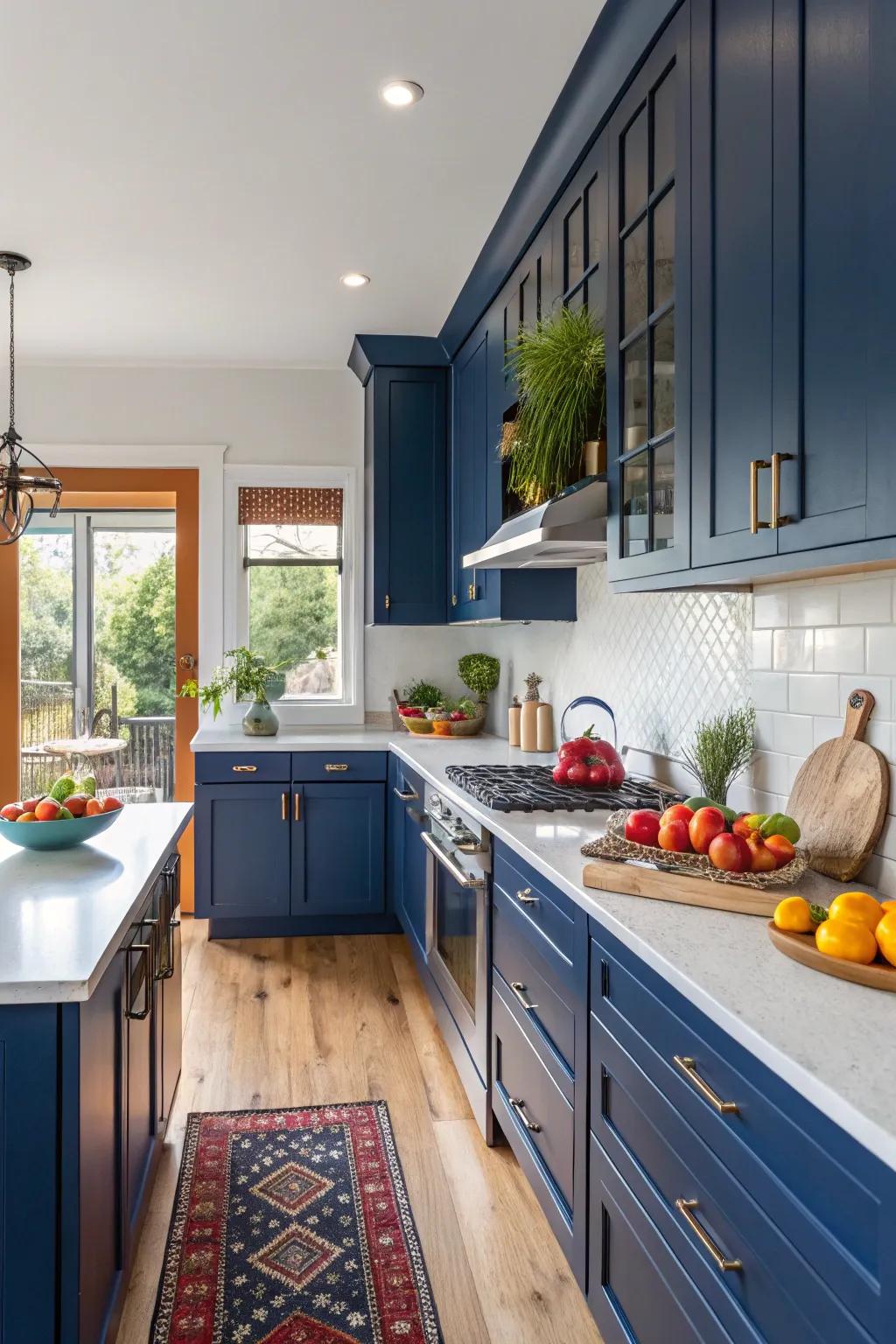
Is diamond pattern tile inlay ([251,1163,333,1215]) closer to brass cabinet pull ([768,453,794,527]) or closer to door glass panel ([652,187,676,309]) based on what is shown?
brass cabinet pull ([768,453,794,527])

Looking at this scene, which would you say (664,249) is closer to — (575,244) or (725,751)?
(575,244)

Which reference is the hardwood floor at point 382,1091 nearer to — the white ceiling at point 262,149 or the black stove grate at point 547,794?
the black stove grate at point 547,794

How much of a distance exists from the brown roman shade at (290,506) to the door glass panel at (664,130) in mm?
3100

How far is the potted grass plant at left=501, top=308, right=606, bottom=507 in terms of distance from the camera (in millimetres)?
2418

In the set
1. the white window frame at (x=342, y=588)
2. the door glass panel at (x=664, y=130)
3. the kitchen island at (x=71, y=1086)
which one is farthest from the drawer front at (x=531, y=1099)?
the white window frame at (x=342, y=588)

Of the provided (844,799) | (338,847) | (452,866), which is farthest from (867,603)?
(338,847)

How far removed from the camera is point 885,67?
1.18 metres

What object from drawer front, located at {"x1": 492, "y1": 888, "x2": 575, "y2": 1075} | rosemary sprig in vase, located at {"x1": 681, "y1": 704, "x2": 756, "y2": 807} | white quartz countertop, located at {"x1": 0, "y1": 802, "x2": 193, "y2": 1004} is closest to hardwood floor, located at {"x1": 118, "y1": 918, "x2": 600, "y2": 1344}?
drawer front, located at {"x1": 492, "y1": 888, "x2": 575, "y2": 1075}


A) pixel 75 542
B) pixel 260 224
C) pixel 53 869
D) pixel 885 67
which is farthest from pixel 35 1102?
pixel 75 542

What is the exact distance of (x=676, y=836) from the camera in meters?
1.73

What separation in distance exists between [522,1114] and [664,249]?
6.21 feet

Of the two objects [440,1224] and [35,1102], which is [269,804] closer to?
[440,1224]

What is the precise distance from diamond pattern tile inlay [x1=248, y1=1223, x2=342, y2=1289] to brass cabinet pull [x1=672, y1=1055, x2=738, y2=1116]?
1.19 metres

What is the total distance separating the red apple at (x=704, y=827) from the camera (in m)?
1.69
